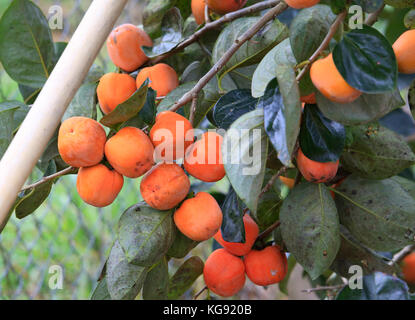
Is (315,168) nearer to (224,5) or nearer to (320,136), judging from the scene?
(320,136)

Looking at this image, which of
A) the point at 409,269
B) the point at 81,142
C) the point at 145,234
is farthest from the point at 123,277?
the point at 409,269

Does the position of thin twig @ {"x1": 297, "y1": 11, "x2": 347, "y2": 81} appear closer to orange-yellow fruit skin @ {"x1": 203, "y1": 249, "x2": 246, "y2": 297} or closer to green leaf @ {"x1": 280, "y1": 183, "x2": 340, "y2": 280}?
green leaf @ {"x1": 280, "y1": 183, "x2": 340, "y2": 280}

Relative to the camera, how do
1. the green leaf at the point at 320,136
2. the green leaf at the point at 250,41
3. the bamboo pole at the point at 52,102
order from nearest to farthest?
the bamboo pole at the point at 52,102
the green leaf at the point at 320,136
the green leaf at the point at 250,41

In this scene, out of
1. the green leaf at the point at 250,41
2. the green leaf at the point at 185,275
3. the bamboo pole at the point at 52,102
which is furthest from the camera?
the green leaf at the point at 185,275

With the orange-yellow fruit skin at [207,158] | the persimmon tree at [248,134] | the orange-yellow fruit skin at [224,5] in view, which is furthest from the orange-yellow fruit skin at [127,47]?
the orange-yellow fruit skin at [207,158]

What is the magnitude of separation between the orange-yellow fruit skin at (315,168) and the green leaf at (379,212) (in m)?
0.09

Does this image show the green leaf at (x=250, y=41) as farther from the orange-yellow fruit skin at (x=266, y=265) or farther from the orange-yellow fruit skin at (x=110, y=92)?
the orange-yellow fruit skin at (x=266, y=265)

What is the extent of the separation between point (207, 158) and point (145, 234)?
0.36 ft

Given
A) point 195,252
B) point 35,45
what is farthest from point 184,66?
point 195,252

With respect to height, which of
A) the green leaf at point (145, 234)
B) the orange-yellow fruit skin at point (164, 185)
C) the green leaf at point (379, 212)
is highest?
the orange-yellow fruit skin at point (164, 185)

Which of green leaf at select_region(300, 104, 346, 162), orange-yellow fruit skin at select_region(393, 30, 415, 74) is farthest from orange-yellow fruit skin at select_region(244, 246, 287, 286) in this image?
orange-yellow fruit skin at select_region(393, 30, 415, 74)

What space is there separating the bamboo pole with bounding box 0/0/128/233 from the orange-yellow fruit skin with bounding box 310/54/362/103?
0.59ft

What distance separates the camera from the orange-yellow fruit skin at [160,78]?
62 centimetres

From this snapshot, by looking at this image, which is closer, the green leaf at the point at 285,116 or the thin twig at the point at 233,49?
the green leaf at the point at 285,116
